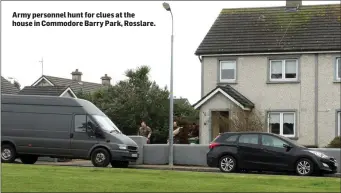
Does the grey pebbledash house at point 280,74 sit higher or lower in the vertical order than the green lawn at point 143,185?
higher

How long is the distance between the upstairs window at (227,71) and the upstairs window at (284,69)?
6.85 ft

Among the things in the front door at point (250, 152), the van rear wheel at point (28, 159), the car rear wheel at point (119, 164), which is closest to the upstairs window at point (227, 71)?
the car rear wheel at point (119, 164)

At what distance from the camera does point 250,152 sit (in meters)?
23.1

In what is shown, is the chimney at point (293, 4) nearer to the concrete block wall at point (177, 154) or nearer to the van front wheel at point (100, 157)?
the concrete block wall at point (177, 154)

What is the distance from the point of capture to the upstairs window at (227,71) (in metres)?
36.8

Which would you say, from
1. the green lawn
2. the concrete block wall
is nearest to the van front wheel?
the concrete block wall

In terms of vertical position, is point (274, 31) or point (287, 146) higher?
point (274, 31)

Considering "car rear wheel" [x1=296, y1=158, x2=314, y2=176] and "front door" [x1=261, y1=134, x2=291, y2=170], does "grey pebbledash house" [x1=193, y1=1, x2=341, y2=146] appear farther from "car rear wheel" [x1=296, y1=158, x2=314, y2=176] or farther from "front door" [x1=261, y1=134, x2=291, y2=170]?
"car rear wheel" [x1=296, y1=158, x2=314, y2=176]

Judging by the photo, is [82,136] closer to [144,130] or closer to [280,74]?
[144,130]

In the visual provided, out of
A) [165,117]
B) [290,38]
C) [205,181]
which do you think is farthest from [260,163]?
[165,117]

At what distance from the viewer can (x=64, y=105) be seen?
80.1 ft

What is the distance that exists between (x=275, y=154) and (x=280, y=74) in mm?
13844

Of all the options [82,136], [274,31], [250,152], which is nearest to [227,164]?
[250,152]

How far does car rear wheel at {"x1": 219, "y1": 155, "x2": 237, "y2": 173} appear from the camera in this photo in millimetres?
23234
